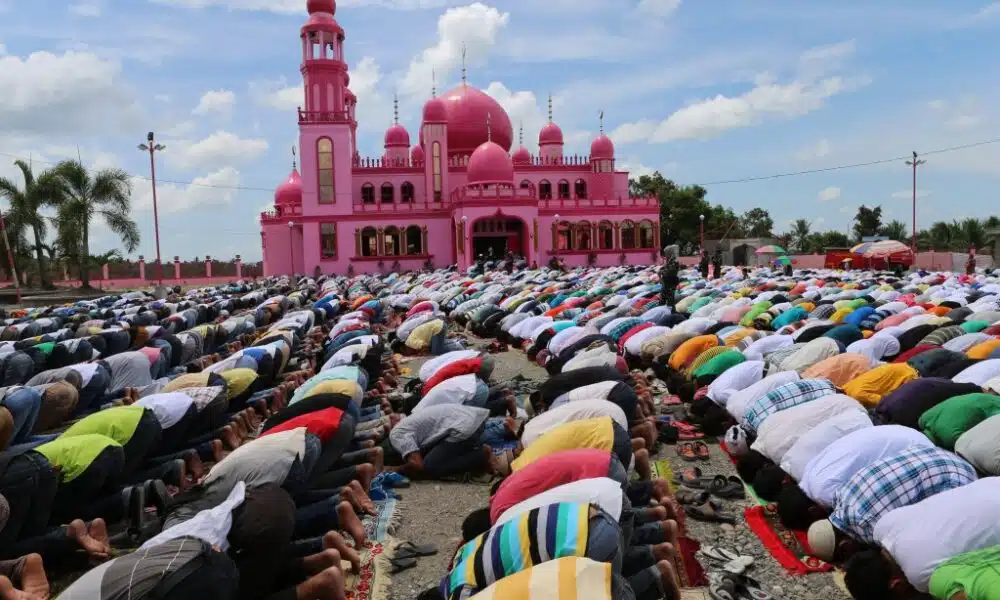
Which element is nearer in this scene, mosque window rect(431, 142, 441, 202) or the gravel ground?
the gravel ground

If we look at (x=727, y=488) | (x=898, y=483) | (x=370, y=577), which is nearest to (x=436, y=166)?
(x=727, y=488)

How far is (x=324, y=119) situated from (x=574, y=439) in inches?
1092

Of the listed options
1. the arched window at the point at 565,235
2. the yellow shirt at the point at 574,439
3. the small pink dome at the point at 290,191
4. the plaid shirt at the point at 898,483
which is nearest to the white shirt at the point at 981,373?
the plaid shirt at the point at 898,483

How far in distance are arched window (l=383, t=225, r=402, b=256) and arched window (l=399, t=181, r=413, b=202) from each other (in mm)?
2344

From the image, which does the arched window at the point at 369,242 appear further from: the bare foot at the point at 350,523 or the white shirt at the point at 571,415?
the bare foot at the point at 350,523

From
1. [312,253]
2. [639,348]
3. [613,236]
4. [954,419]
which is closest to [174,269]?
[312,253]

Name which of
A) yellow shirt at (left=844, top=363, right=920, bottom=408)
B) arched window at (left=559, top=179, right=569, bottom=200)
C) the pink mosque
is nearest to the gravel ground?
yellow shirt at (left=844, top=363, right=920, bottom=408)

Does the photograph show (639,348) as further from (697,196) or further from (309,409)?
(697,196)

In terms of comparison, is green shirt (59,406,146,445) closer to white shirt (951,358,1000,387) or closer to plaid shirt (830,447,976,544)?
plaid shirt (830,447,976,544)

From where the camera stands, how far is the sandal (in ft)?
17.9

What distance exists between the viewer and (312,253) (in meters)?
30.8

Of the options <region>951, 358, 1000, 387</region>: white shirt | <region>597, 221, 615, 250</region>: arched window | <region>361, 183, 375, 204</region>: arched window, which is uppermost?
<region>361, 183, 375, 204</region>: arched window

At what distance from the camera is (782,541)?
471 cm

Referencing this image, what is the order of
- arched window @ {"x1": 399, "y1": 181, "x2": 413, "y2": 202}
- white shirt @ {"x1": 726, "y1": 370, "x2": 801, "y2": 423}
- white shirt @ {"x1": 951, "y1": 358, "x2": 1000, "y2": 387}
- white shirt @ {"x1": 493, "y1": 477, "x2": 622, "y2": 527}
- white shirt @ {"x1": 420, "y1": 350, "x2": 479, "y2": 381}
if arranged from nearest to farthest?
white shirt @ {"x1": 493, "y1": 477, "x2": 622, "y2": 527}, white shirt @ {"x1": 951, "y1": 358, "x2": 1000, "y2": 387}, white shirt @ {"x1": 726, "y1": 370, "x2": 801, "y2": 423}, white shirt @ {"x1": 420, "y1": 350, "x2": 479, "y2": 381}, arched window @ {"x1": 399, "y1": 181, "x2": 413, "y2": 202}
